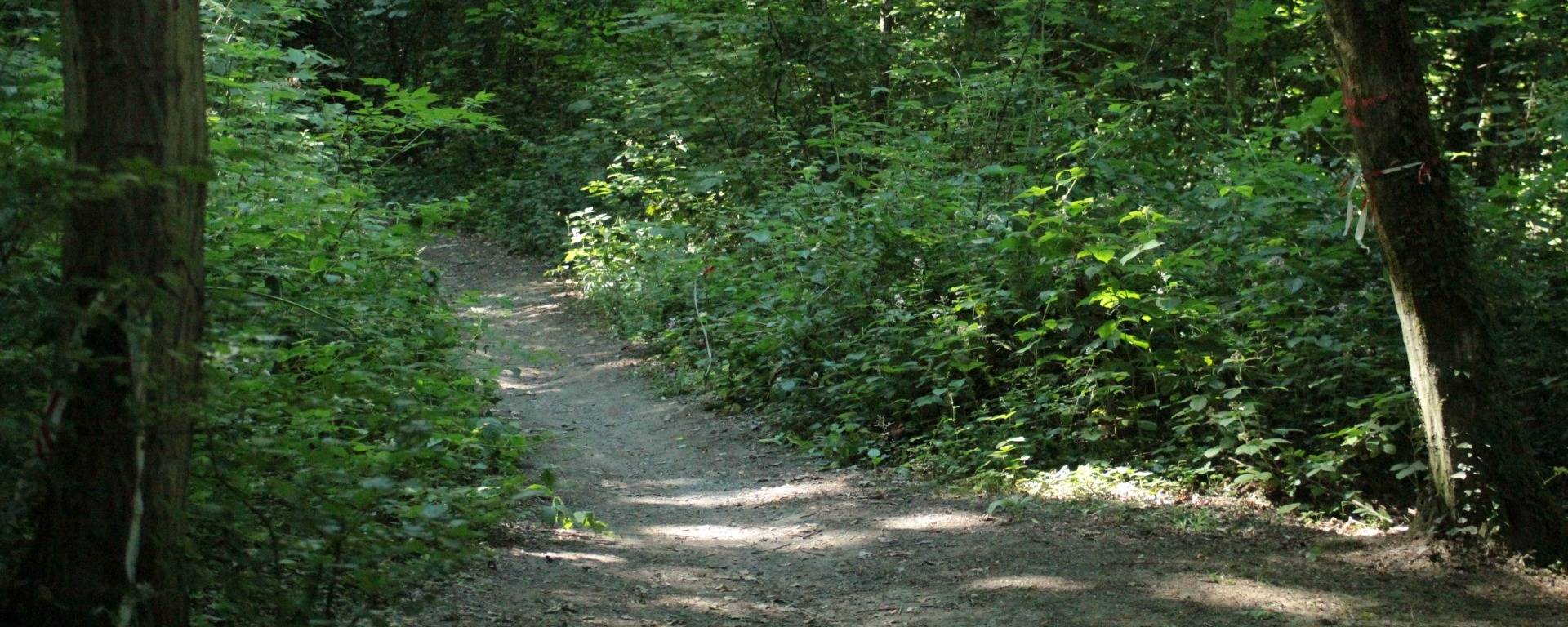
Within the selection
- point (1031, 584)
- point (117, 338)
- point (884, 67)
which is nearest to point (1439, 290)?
point (1031, 584)

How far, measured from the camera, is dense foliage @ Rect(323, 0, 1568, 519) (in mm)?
6723

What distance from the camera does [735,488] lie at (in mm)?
8148

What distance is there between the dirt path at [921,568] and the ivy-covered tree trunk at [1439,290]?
0.36 m

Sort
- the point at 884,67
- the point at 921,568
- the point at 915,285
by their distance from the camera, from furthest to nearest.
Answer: the point at 884,67
the point at 915,285
the point at 921,568

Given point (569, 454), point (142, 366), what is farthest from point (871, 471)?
point (142, 366)

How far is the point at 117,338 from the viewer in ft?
10.2

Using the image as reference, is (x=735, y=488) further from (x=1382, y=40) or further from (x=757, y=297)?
(x=1382, y=40)

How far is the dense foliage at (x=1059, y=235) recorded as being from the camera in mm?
6723

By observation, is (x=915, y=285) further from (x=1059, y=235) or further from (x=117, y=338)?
(x=117, y=338)

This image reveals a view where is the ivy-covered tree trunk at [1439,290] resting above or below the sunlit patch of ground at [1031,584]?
above

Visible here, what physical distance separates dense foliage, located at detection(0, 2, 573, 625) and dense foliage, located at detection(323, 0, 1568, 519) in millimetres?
2960

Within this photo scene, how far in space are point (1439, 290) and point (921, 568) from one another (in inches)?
108

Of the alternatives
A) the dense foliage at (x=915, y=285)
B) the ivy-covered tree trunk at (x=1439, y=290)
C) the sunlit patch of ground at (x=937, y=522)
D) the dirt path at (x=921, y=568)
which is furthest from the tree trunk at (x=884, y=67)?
the ivy-covered tree trunk at (x=1439, y=290)

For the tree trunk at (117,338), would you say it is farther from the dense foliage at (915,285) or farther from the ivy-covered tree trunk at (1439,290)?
the ivy-covered tree trunk at (1439,290)
